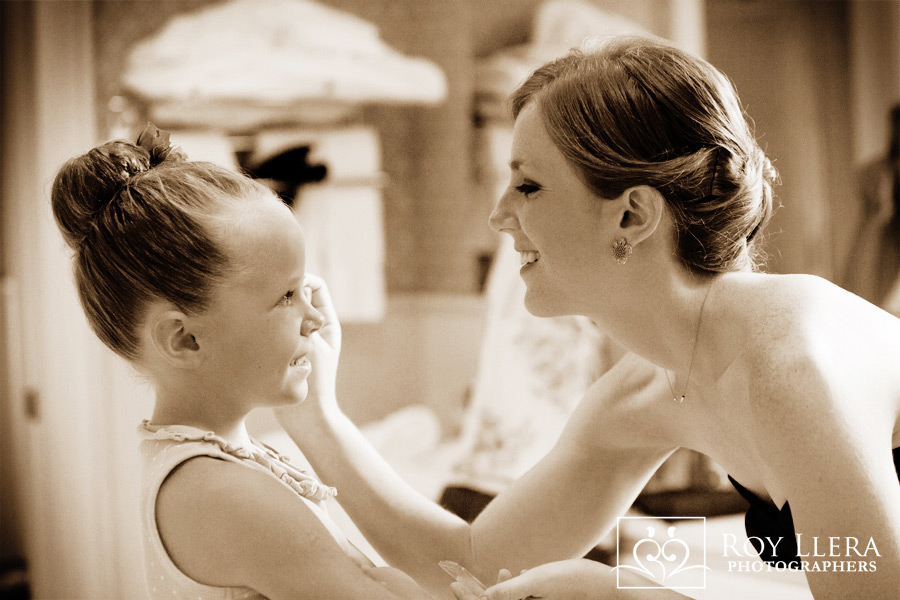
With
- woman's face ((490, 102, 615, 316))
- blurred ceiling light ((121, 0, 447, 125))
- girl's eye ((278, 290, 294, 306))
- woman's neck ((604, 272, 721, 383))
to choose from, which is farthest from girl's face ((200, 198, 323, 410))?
A: blurred ceiling light ((121, 0, 447, 125))

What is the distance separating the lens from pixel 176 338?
75cm

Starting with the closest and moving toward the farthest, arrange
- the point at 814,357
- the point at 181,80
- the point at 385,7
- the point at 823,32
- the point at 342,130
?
the point at 814,357, the point at 181,80, the point at 823,32, the point at 342,130, the point at 385,7

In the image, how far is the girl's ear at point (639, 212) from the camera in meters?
0.80

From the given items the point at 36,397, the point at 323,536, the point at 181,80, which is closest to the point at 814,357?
the point at 323,536

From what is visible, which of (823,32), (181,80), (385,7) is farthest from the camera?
(385,7)

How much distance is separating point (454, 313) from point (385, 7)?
3.46 ft

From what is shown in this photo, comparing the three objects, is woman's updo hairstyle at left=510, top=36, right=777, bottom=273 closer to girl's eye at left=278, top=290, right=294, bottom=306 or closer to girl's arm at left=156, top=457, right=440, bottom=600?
girl's eye at left=278, top=290, right=294, bottom=306

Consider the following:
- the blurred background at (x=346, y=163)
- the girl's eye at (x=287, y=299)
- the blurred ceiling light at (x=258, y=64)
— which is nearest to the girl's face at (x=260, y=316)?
the girl's eye at (x=287, y=299)

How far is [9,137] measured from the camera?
2.09 meters

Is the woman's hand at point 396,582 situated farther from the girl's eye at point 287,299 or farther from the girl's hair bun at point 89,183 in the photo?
the girl's hair bun at point 89,183

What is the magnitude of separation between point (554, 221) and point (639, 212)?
3.3 inches

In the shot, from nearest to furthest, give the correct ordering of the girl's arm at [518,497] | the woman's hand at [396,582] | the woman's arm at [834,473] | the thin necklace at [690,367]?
1. the woman's arm at [834,473]
2. the woman's hand at [396,582]
3. the thin necklace at [690,367]
4. the girl's arm at [518,497]

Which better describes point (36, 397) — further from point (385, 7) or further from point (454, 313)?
point (385, 7)

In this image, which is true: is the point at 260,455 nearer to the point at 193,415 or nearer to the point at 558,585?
the point at 193,415
